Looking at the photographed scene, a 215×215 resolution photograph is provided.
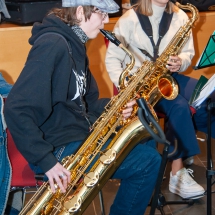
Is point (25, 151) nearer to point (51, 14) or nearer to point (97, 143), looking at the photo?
point (97, 143)

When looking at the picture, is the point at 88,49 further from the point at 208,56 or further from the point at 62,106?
the point at 62,106

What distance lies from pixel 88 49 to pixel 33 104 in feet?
6.21

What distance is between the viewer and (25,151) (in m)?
1.90

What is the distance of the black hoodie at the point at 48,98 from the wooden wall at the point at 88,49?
4.50ft

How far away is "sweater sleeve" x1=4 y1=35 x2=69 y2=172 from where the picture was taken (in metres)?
1.85

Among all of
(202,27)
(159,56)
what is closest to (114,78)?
(159,56)

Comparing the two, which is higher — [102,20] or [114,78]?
[102,20]

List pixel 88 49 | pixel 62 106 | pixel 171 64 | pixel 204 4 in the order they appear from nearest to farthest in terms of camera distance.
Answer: pixel 62 106 < pixel 171 64 < pixel 88 49 < pixel 204 4

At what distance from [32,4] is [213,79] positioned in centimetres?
170

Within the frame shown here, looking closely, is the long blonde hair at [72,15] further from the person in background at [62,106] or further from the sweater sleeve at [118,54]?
the sweater sleeve at [118,54]

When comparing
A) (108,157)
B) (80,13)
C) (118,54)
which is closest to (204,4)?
(118,54)

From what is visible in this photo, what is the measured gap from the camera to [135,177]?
215 centimetres

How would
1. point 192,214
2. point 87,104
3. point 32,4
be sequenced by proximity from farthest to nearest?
point 32,4 → point 192,214 → point 87,104

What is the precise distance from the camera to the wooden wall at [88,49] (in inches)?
136
